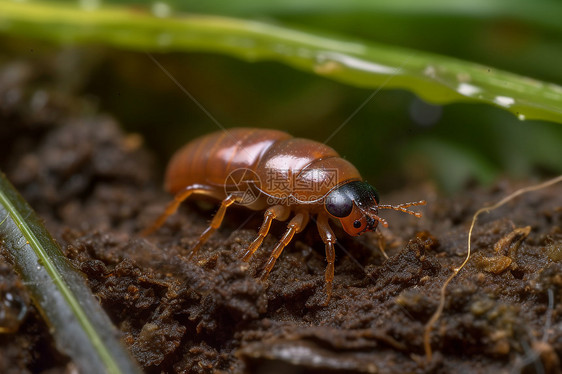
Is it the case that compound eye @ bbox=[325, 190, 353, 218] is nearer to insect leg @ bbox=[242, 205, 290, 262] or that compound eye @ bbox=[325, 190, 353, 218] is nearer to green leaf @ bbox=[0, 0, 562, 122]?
insect leg @ bbox=[242, 205, 290, 262]

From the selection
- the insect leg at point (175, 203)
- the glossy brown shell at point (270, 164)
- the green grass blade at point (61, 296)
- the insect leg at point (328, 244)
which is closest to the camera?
the green grass blade at point (61, 296)

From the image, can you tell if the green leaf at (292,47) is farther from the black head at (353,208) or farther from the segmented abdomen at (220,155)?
the black head at (353,208)

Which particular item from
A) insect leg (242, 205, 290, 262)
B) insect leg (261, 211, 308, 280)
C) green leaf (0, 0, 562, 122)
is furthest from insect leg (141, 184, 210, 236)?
green leaf (0, 0, 562, 122)

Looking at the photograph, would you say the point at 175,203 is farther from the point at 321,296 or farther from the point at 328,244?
the point at 321,296

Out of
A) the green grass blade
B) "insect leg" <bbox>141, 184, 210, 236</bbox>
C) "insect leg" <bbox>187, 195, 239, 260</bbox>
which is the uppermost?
the green grass blade

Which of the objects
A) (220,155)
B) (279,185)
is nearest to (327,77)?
(220,155)

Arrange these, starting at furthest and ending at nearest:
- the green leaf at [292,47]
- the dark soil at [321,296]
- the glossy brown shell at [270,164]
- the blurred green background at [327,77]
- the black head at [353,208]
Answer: the blurred green background at [327,77] < the green leaf at [292,47] < the glossy brown shell at [270,164] < the black head at [353,208] < the dark soil at [321,296]

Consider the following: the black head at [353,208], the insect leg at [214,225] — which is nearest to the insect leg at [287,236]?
the black head at [353,208]
